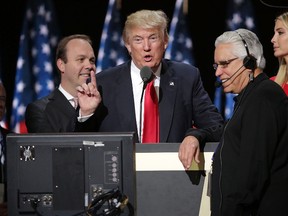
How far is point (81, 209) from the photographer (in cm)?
204

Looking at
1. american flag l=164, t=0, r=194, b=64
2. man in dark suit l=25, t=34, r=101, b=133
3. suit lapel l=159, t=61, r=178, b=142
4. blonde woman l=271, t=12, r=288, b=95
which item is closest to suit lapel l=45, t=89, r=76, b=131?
→ man in dark suit l=25, t=34, r=101, b=133

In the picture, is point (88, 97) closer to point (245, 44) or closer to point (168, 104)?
point (168, 104)

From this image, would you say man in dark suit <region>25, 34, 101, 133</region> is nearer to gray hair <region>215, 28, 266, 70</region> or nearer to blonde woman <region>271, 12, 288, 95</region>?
gray hair <region>215, 28, 266, 70</region>

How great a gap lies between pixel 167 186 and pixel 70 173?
1.10 ft

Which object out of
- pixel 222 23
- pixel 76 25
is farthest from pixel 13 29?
pixel 222 23

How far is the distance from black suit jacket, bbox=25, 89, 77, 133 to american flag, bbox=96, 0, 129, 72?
4.93 ft

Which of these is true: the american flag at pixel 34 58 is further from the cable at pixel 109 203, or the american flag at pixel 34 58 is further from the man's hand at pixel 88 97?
the cable at pixel 109 203

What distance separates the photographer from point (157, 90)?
9.36 feet

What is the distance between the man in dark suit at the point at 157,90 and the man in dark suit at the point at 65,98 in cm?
Result: 17

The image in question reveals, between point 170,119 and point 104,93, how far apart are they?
0.31m

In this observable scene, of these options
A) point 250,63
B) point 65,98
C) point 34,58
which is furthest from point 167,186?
point 34,58

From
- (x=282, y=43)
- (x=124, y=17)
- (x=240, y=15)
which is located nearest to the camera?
(x=282, y=43)

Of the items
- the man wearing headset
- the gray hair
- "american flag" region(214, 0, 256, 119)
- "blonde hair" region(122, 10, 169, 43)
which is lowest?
the man wearing headset

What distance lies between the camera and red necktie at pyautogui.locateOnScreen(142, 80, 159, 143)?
2.65 metres
